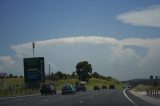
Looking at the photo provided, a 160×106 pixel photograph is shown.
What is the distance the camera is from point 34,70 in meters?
77.6

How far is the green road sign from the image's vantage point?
76925mm

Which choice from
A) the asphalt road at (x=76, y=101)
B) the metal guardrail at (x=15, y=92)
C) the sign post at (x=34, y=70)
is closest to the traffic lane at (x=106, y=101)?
the asphalt road at (x=76, y=101)

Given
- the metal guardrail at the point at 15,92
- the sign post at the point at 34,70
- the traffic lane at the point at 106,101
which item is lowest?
the traffic lane at the point at 106,101

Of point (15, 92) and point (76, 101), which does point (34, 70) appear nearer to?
point (15, 92)

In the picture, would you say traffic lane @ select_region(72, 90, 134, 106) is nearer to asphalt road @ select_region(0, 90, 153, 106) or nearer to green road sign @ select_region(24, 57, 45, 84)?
asphalt road @ select_region(0, 90, 153, 106)

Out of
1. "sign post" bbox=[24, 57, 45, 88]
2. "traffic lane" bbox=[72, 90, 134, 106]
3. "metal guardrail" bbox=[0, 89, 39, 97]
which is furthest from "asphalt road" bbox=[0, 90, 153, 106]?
"sign post" bbox=[24, 57, 45, 88]

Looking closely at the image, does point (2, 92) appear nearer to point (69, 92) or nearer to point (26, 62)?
point (26, 62)

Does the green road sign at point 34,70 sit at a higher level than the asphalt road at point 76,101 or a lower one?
higher

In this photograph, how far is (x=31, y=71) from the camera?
254 ft

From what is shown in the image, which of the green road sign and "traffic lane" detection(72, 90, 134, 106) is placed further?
the green road sign

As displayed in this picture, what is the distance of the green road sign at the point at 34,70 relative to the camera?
76.9m

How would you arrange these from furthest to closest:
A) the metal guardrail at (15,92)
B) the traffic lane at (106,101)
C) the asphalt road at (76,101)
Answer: the metal guardrail at (15,92) < the asphalt road at (76,101) < the traffic lane at (106,101)

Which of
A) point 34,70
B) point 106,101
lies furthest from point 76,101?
point 34,70

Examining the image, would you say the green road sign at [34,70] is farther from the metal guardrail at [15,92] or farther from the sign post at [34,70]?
the metal guardrail at [15,92]
